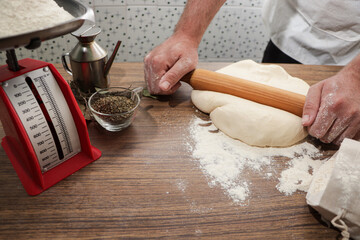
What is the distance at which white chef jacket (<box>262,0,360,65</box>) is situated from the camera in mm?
1342

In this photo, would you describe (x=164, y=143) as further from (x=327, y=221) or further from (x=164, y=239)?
(x=327, y=221)

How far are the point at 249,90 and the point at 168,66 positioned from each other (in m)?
0.38

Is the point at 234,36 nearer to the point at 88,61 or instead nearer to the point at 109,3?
the point at 109,3

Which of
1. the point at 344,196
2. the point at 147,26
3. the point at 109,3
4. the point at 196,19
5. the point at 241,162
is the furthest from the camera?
the point at 147,26

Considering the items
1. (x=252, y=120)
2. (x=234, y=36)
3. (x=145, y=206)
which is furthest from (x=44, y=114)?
(x=234, y=36)

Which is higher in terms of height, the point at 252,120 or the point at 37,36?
the point at 37,36

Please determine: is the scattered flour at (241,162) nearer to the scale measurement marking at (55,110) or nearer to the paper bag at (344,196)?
the paper bag at (344,196)

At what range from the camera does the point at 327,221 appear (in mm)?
766

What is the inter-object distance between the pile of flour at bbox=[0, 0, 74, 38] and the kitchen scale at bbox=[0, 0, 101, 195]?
0.06 metres

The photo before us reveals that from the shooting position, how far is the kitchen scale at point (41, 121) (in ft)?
2.37

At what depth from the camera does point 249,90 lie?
1.10 metres

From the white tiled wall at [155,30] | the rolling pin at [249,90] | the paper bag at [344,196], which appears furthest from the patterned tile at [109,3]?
the paper bag at [344,196]

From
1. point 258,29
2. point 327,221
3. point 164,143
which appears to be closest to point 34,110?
point 164,143

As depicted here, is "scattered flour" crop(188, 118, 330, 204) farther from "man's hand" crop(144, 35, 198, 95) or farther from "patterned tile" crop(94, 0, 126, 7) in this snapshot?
"patterned tile" crop(94, 0, 126, 7)
